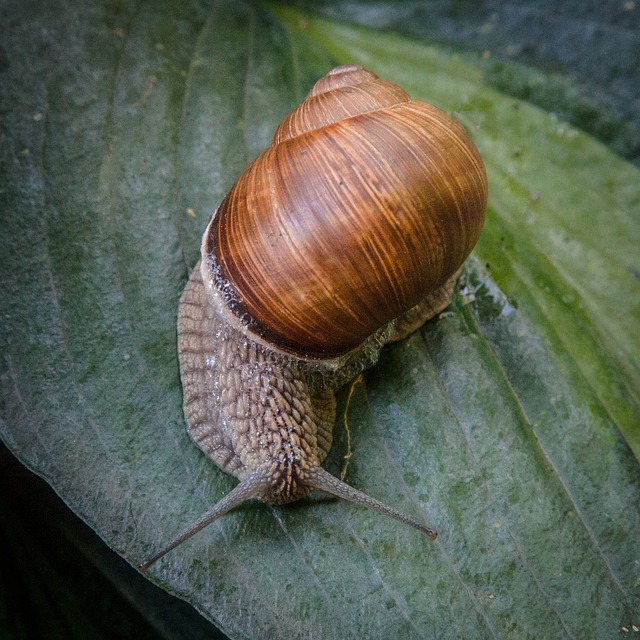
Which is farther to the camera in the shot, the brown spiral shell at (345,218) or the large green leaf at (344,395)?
the large green leaf at (344,395)

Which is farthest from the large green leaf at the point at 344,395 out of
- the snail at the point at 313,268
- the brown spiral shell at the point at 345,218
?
the brown spiral shell at the point at 345,218

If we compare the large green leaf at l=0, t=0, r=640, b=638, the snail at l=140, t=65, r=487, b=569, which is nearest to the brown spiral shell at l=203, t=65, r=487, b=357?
the snail at l=140, t=65, r=487, b=569

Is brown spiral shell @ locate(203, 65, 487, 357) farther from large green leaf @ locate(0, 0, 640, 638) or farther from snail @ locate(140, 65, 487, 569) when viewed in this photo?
large green leaf @ locate(0, 0, 640, 638)

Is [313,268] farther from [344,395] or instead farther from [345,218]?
[344,395]

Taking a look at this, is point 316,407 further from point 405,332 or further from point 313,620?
point 313,620

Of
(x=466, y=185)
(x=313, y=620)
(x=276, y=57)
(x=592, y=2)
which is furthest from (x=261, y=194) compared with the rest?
(x=592, y=2)

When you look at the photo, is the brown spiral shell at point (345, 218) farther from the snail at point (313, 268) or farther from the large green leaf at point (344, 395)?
Result: the large green leaf at point (344, 395)
